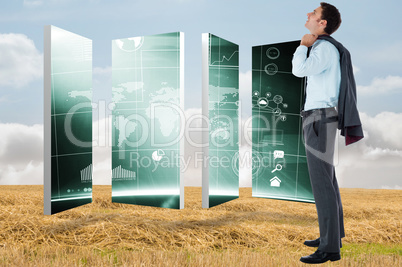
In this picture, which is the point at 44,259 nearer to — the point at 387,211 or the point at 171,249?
the point at 171,249

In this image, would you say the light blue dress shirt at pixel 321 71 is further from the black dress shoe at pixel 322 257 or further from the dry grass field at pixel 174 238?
the dry grass field at pixel 174 238

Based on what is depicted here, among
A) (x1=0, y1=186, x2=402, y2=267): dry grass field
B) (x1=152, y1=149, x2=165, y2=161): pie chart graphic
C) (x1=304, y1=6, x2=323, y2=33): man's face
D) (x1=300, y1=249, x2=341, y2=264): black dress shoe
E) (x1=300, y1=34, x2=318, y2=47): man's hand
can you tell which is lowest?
(x1=0, y1=186, x2=402, y2=267): dry grass field

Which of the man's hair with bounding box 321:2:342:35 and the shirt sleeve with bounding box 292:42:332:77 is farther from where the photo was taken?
the man's hair with bounding box 321:2:342:35

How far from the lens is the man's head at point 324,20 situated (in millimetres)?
2895

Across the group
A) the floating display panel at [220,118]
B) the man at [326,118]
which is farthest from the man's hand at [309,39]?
the floating display panel at [220,118]

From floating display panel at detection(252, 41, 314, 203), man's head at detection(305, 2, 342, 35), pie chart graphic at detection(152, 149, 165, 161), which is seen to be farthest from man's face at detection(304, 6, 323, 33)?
pie chart graphic at detection(152, 149, 165, 161)

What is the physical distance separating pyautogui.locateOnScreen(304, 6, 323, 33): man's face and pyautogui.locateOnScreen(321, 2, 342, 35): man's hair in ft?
0.10

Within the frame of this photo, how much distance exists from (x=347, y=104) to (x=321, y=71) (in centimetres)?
30

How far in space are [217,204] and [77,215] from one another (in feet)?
6.47

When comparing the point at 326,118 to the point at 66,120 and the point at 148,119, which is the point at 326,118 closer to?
the point at 148,119

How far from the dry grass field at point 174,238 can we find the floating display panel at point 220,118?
0.40 metres

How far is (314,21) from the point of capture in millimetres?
2918

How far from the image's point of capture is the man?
2736mm

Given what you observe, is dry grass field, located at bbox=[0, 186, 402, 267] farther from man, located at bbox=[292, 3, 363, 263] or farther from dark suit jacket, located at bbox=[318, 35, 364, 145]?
dark suit jacket, located at bbox=[318, 35, 364, 145]
